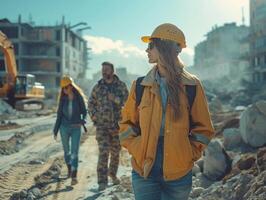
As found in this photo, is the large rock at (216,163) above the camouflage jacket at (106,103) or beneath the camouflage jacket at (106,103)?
beneath

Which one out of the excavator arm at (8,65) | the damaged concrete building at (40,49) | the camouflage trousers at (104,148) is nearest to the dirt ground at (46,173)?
the camouflage trousers at (104,148)

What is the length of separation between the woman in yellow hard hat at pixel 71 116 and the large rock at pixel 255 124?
3.20 meters

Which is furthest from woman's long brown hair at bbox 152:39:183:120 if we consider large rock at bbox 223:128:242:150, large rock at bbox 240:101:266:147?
large rock at bbox 223:128:242:150

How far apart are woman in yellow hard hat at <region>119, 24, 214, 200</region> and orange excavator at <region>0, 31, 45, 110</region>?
74.7 ft

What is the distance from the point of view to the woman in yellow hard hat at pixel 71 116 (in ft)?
25.7

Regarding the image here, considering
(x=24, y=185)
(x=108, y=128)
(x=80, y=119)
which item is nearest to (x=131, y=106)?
(x=108, y=128)

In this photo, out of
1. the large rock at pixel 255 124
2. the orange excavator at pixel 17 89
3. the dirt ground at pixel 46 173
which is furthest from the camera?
the orange excavator at pixel 17 89

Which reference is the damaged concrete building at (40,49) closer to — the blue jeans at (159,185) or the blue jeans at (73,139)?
the blue jeans at (73,139)

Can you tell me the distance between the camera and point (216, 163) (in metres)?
7.30

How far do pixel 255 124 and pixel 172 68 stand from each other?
5992mm

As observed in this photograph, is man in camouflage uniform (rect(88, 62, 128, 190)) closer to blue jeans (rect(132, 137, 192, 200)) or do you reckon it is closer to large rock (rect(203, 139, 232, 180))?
large rock (rect(203, 139, 232, 180))

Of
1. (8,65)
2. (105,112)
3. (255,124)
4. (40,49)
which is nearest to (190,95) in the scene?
(105,112)

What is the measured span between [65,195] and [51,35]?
70110mm

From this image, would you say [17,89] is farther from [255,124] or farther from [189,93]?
[189,93]
